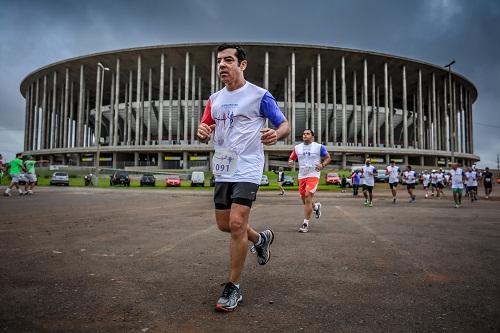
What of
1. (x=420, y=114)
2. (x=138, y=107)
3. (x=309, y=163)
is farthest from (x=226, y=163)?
(x=420, y=114)

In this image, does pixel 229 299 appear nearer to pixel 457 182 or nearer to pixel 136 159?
pixel 457 182

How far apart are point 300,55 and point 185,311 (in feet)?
192

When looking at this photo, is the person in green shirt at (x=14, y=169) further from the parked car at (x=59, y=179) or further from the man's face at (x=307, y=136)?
the parked car at (x=59, y=179)

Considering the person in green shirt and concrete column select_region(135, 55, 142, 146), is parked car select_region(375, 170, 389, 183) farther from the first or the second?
concrete column select_region(135, 55, 142, 146)

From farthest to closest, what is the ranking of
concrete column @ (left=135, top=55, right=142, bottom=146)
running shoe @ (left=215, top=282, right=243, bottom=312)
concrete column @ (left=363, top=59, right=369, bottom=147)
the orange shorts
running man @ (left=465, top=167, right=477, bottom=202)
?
concrete column @ (left=363, top=59, right=369, bottom=147) → concrete column @ (left=135, top=55, right=142, bottom=146) → running man @ (left=465, top=167, right=477, bottom=202) → the orange shorts → running shoe @ (left=215, top=282, right=243, bottom=312)

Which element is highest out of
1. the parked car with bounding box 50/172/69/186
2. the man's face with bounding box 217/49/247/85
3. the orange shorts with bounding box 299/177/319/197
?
the man's face with bounding box 217/49/247/85

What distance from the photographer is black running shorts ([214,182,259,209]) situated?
288 centimetres

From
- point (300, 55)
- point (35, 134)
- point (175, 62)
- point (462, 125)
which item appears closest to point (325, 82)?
point (300, 55)

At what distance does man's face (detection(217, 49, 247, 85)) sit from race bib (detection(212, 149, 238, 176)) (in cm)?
66

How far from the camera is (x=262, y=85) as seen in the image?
6525 centimetres

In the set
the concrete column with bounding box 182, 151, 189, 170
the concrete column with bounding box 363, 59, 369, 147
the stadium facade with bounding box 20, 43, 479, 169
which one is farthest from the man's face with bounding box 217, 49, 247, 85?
the concrete column with bounding box 363, 59, 369, 147

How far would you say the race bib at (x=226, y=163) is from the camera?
2.99 metres

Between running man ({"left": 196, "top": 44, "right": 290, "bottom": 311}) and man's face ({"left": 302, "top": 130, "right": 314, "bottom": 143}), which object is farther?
man's face ({"left": 302, "top": 130, "right": 314, "bottom": 143})

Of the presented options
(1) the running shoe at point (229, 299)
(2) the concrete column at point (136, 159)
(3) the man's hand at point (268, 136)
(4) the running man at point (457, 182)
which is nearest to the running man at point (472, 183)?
(4) the running man at point (457, 182)
